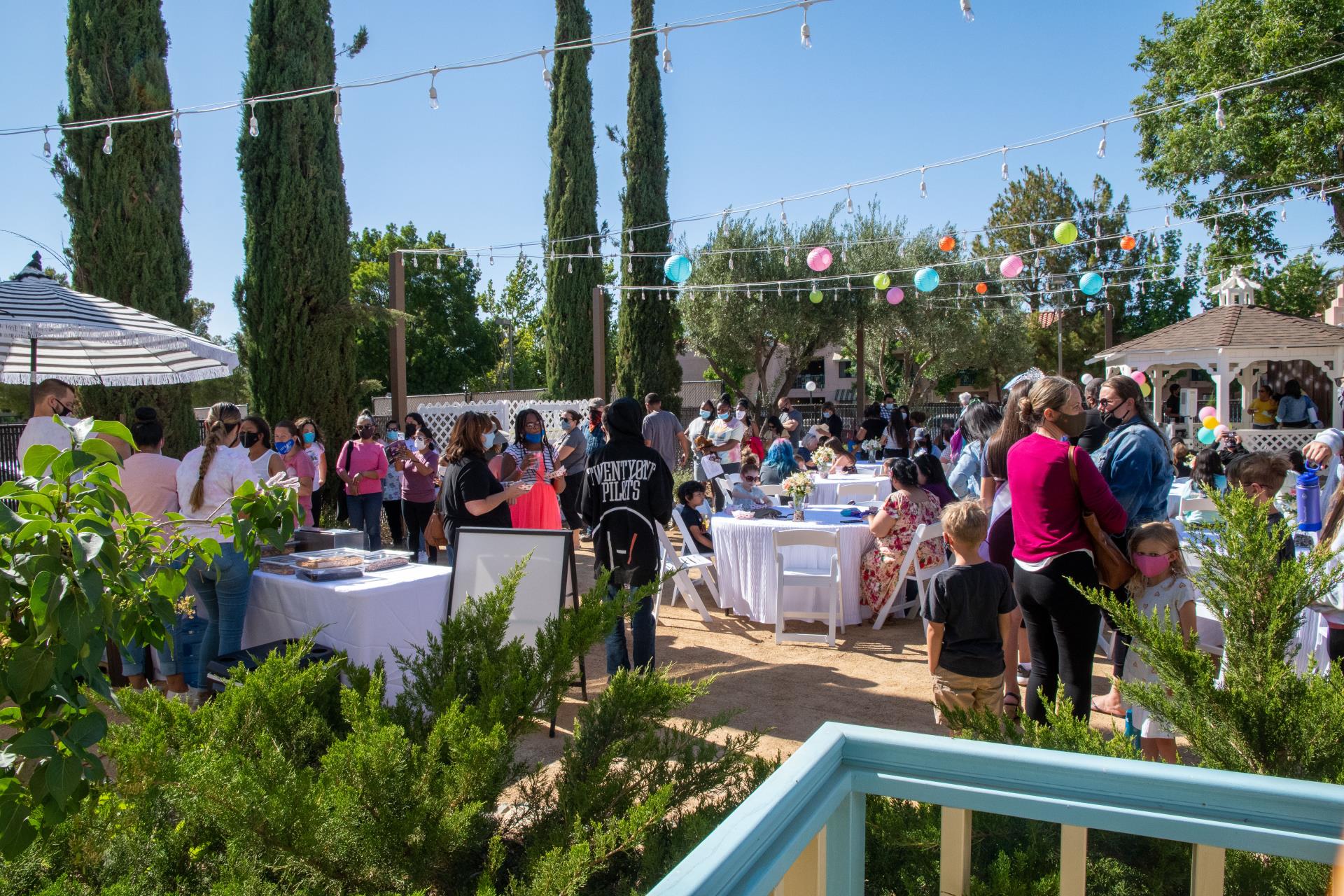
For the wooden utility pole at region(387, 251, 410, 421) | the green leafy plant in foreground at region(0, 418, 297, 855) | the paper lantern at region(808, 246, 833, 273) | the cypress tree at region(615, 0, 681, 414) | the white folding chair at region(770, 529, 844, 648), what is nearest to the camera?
the green leafy plant in foreground at region(0, 418, 297, 855)

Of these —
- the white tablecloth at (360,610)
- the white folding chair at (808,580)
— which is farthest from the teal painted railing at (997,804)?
the white folding chair at (808,580)

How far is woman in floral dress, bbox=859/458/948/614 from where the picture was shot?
622cm

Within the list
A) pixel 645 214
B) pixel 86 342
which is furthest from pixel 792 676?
pixel 645 214

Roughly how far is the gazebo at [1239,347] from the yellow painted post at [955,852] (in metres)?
16.6

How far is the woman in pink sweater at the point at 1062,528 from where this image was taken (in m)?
3.49

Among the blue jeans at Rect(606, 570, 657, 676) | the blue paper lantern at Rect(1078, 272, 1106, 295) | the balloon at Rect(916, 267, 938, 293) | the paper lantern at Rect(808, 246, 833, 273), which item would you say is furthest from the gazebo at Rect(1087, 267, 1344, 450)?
the blue jeans at Rect(606, 570, 657, 676)

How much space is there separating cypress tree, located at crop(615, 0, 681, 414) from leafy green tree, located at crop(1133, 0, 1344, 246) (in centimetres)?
1230

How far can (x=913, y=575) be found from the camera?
266 inches

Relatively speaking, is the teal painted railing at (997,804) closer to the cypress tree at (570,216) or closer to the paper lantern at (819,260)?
the paper lantern at (819,260)

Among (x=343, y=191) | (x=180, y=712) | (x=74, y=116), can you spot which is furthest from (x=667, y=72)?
(x=74, y=116)

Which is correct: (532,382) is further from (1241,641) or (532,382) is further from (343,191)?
(1241,641)

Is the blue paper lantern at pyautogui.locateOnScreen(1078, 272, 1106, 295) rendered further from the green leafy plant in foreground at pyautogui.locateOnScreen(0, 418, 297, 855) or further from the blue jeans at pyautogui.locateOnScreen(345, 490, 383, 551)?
the green leafy plant in foreground at pyautogui.locateOnScreen(0, 418, 297, 855)

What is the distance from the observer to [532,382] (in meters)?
47.3

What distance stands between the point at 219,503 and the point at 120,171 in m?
8.40
